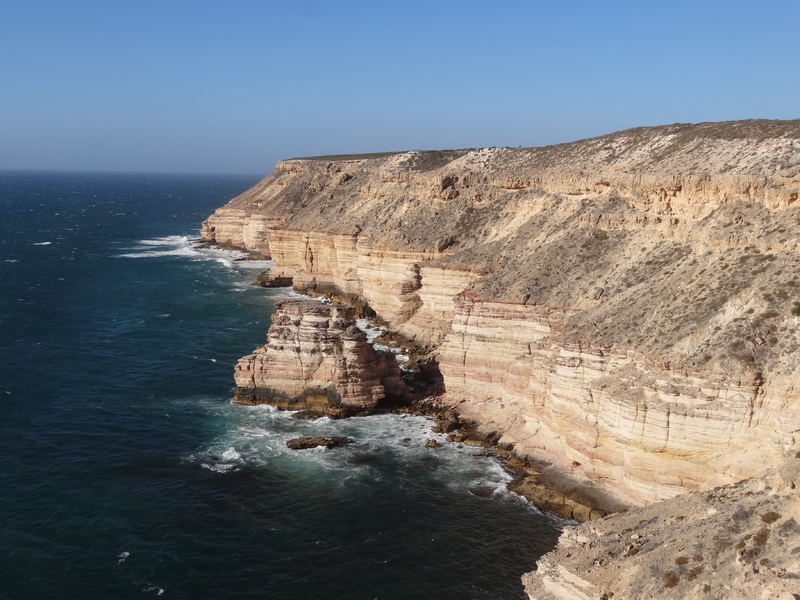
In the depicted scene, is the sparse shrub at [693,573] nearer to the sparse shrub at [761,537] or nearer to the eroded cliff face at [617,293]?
the sparse shrub at [761,537]

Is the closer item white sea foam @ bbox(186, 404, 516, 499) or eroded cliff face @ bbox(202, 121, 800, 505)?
eroded cliff face @ bbox(202, 121, 800, 505)

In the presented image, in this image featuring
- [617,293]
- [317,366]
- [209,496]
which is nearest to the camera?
[209,496]

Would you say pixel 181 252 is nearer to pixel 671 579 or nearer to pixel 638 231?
pixel 638 231

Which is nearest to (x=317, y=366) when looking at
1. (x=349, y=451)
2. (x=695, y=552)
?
(x=349, y=451)

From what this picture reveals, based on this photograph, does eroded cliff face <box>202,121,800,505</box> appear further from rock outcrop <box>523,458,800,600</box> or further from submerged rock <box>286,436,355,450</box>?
submerged rock <box>286,436,355,450</box>

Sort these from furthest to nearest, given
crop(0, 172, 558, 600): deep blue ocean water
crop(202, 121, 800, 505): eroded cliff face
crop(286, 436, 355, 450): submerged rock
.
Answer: crop(286, 436, 355, 450): submerged rock
crop(202, 121, 800, 505): eroded cliff face
crop(0, 172, 558, 600): deep blue ocean water

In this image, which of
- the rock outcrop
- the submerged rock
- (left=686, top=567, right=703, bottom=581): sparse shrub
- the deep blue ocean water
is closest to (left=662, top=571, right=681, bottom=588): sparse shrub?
the rock outcrop
